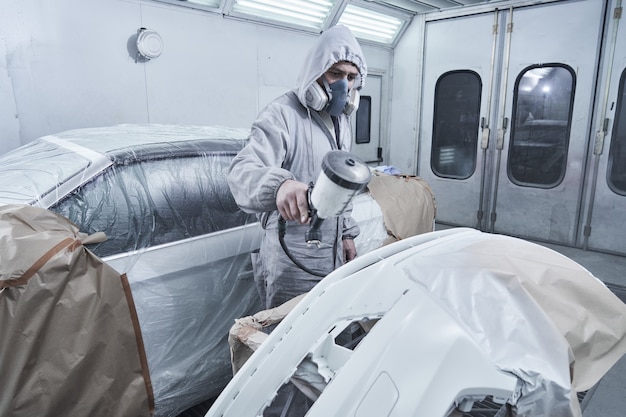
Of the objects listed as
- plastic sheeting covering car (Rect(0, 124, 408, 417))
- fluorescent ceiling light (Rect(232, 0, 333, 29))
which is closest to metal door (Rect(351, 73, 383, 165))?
fluorescent ceiling light (Rect(232, 0, 333, 29))

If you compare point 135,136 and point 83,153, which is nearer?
point 83,153

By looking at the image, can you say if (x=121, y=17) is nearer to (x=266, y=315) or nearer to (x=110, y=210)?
(x=110, y=210)

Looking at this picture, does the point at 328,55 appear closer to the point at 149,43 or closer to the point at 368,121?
the point at 149,43

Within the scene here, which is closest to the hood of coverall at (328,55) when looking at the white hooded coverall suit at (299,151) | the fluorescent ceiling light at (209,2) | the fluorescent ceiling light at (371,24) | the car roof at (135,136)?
the white hooded coverall suit at (299,151)

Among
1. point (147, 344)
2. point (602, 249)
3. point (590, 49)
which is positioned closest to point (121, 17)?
point (147, 344)

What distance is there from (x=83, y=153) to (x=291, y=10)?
9.21ft

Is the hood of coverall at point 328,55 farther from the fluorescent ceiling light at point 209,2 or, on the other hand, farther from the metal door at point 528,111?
the metal door at point 528,111

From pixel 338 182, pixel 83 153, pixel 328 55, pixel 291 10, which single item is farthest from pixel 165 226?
pixel 291 10

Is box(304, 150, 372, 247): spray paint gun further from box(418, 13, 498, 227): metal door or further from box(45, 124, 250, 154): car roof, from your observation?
box(418, 13, 498, 227): metal door

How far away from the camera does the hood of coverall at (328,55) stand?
1763mm

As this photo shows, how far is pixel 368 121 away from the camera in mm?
5566

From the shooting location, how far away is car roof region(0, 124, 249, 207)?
5.87 ft

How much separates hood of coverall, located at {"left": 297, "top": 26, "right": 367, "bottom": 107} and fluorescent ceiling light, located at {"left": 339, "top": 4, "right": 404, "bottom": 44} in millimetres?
3051

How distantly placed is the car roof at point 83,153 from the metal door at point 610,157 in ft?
12.3
